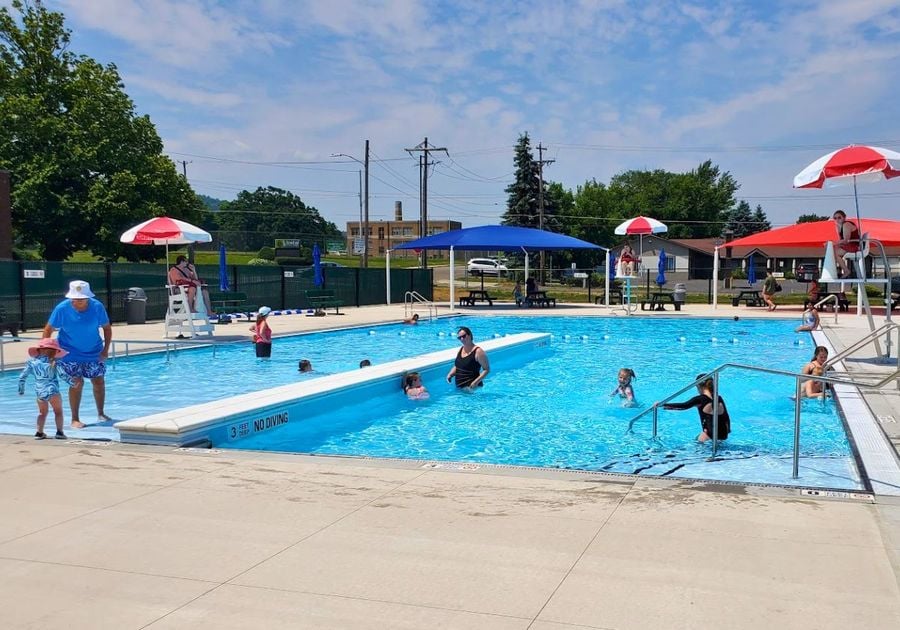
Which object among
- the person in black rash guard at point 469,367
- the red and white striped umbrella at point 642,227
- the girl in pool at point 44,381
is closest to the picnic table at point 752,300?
the red and white striped umbrella at point 642,227

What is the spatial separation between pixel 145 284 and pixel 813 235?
23272 millimetres

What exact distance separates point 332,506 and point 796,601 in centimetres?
284

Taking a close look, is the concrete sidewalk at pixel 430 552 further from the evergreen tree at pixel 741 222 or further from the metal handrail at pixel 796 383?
the evergreen tree at pixel 741 222

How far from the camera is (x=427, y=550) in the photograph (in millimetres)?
4133

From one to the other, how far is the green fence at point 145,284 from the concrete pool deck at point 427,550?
15.3m

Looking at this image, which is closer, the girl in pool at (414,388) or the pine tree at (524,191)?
the girl in pool at (414,388)

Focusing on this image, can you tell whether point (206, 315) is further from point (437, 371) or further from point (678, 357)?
point (678, 357)

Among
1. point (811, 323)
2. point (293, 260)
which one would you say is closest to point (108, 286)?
point (811, 323)

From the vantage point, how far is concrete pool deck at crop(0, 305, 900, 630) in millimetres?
3346

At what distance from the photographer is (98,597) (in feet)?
11.6

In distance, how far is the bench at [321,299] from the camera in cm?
2744

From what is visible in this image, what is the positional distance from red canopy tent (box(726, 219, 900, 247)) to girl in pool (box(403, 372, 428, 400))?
67.1 feet

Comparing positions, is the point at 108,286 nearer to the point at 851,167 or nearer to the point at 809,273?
the point at 851,167

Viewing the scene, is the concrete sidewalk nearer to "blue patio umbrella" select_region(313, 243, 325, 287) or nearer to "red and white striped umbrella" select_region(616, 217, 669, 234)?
"blue patio umbrella" select_region(313, 243, 325, 287)
